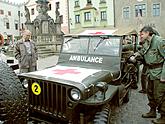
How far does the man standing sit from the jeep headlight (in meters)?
3.00

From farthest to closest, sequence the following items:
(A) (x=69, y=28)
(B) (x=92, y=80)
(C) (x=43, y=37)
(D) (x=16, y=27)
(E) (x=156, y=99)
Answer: (D) (x=16, y=27) → (A) (x=69, y=28) → (C) (x=43, y=37) → (E) (x=156, y=99) → (B) (x=92, y=80)

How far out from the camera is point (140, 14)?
111ft

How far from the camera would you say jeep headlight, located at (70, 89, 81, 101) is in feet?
11.1

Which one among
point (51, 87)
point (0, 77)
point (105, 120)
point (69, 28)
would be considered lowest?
point (105, 120)

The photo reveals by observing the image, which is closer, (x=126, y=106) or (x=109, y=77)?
(x=109, y=77)

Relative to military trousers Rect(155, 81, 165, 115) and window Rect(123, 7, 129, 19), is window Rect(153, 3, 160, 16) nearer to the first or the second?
window Rect(123, 7, 129, 19)

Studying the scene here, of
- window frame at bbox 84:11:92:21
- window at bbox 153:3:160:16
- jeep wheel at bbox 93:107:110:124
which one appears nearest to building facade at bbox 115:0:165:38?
window at bbox 153:3:160:16

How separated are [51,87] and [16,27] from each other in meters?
55.5

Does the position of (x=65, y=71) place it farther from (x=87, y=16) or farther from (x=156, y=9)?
(x=87, y=16)

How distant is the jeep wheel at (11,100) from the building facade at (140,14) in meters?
31.1

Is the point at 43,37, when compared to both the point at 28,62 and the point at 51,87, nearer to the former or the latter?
the point at 28,62

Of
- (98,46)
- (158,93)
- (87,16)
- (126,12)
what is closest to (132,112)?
(158,93)

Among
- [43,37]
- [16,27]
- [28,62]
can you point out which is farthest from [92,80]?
[16,27]

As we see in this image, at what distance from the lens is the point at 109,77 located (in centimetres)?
442
